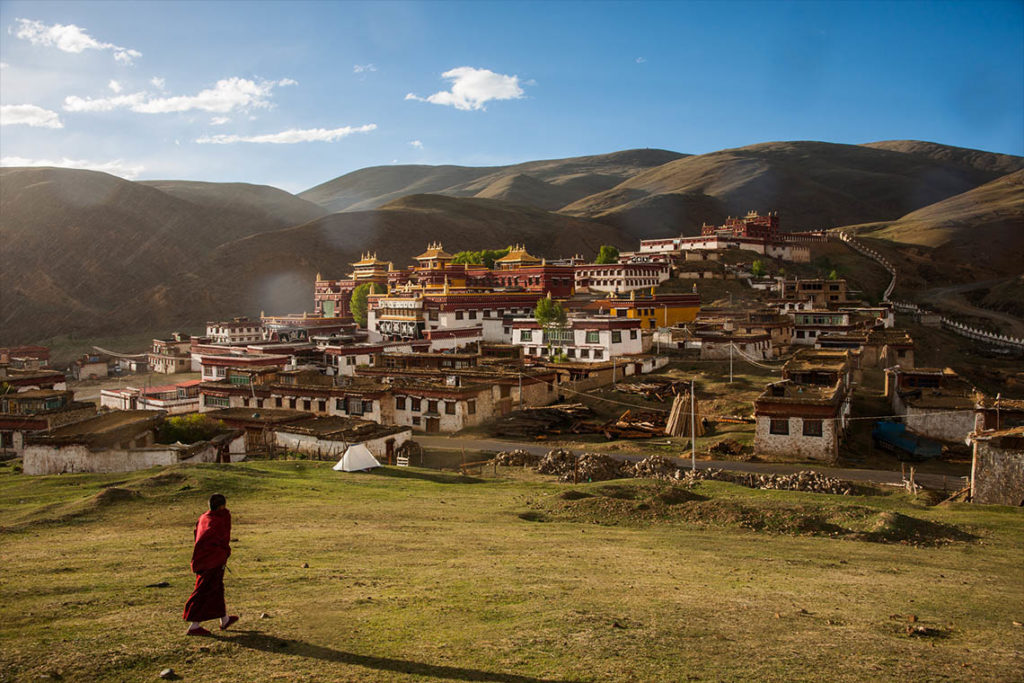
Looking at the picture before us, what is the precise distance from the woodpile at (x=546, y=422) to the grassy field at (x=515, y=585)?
19895 mm

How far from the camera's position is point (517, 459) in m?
32.1

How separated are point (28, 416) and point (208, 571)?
110 ft

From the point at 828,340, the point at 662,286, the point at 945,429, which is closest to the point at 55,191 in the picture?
the point at 662,286

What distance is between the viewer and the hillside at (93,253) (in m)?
131

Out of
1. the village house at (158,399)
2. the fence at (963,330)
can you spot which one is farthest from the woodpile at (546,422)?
the fence at (963,330)

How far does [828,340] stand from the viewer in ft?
198

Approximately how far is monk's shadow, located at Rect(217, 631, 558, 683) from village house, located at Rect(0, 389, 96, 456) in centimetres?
3072

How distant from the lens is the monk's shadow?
8.38 m

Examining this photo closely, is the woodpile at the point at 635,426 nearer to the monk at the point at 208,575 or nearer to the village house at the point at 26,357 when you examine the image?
the monk at the point at 208,575

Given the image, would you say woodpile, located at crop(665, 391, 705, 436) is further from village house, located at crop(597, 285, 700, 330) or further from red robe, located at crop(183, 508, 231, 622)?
red robe, located at crop(183, 508, 231, 622)

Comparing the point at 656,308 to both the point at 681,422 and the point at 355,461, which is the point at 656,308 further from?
the point at 355,461

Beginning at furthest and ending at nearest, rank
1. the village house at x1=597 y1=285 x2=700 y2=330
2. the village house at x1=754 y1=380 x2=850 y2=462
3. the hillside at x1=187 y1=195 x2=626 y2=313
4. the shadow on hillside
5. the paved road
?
the hillside at x1=187 y1=195 x2=626 y2=313 → the village house at x1=597 y1=285 x2=700 y2=330 → the village house at x1=754 y1=380 x2=850 y2=462 → the paved road → the shadow on hillside

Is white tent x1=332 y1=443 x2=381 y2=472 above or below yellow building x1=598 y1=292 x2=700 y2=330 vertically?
below

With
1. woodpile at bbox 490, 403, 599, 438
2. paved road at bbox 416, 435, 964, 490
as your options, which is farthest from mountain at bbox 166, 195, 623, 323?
paved road at bbox 416, 435, 964, 490
